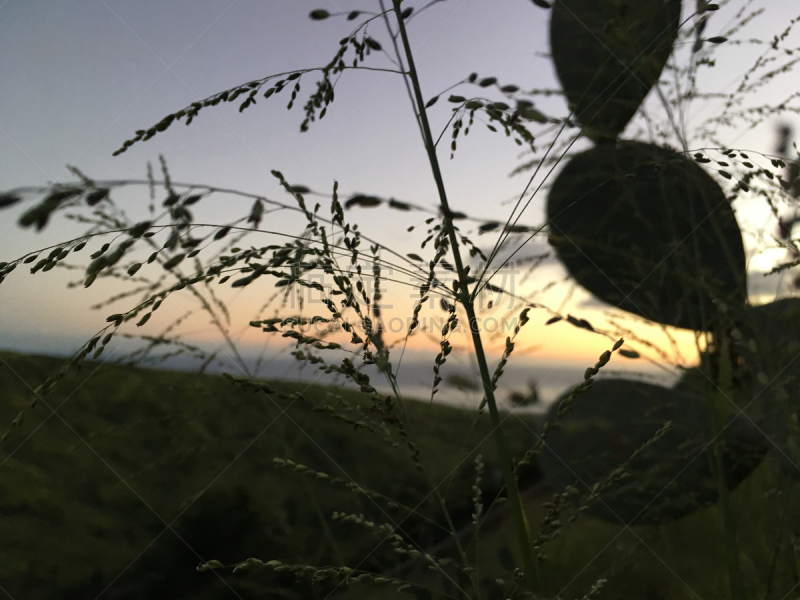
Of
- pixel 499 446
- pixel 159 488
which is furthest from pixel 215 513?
pixel 499 446

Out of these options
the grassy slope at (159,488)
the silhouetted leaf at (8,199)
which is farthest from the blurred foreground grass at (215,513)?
the silhouetted leaf at (8,199)

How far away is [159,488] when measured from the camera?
142cm

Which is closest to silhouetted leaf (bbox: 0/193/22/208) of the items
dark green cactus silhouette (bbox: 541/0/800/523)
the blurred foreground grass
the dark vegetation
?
the dark vegetation

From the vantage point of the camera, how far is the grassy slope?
1.24 meters

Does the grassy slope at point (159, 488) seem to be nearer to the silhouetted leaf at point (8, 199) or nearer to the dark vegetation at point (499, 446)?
the dark vegetation at point (499, 446)

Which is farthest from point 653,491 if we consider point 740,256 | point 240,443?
point 240,443

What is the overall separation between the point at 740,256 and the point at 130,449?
5.97 ft

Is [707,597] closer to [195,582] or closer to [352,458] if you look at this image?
[352,458]

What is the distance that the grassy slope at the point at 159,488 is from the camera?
1243 mm

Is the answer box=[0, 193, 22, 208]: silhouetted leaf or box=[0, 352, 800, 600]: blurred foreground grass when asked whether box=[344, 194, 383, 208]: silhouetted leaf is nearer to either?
box=[0, 193, 22, 208]: silhouetted leaf

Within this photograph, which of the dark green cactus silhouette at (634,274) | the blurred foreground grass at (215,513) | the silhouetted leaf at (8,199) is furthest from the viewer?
the dark green cactus silhouette at (634,274)

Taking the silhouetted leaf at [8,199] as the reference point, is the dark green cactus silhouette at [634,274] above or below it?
above

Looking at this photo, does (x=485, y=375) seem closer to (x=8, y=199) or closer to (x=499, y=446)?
(x=499, y=446)

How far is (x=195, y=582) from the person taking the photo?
1325 millimetres
